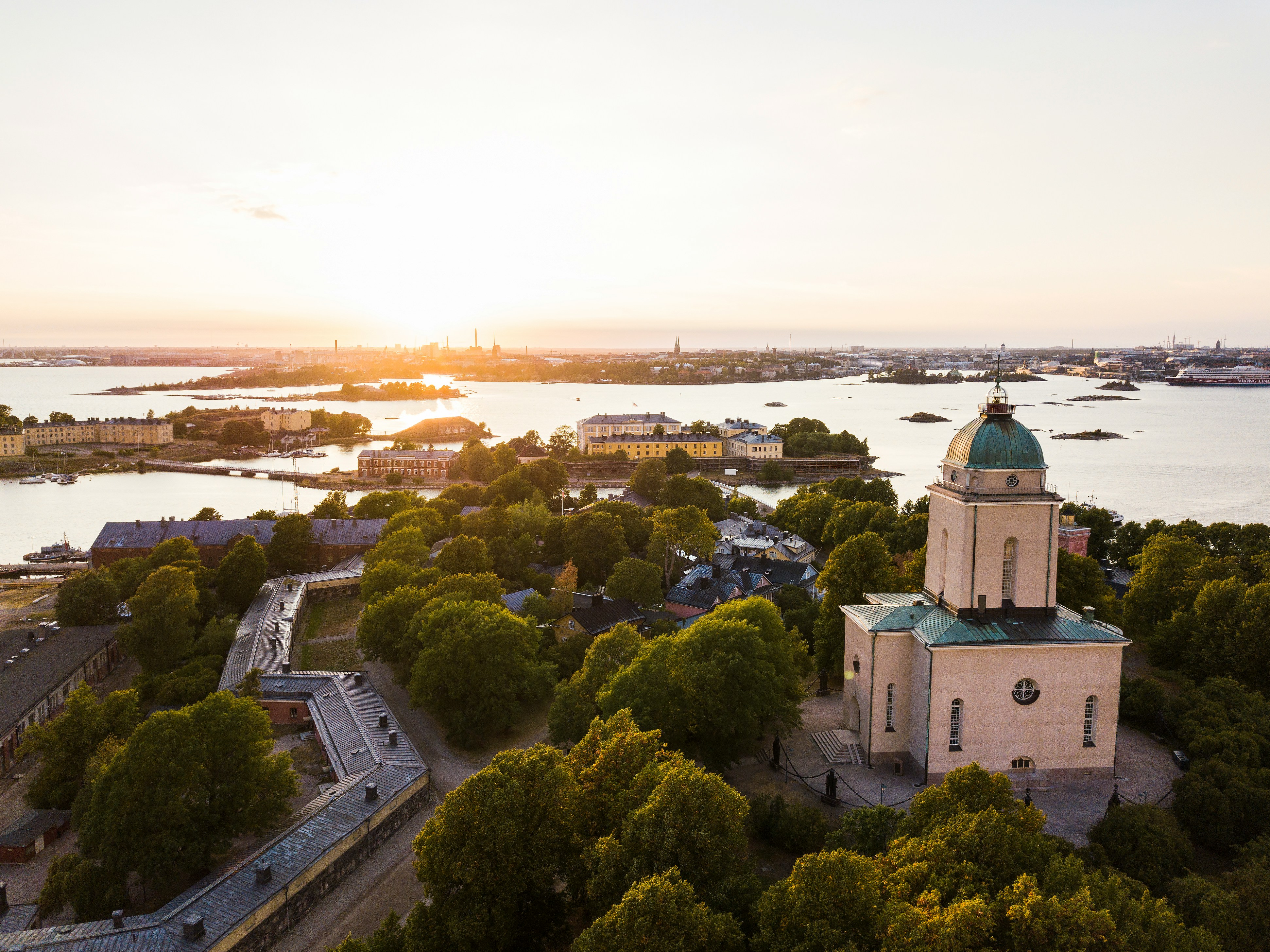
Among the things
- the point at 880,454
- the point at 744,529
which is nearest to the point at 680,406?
the point at 880,454

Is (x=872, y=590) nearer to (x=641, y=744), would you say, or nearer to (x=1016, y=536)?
(x=1016, y=536)

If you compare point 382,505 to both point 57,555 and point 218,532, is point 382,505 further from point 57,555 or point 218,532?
point 57,555

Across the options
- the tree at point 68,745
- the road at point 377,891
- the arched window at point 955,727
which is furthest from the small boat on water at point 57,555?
the arched window at point 955,727

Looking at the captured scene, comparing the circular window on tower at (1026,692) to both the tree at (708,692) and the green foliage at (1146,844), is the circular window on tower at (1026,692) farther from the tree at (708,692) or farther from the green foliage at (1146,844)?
the tree at (708,692)

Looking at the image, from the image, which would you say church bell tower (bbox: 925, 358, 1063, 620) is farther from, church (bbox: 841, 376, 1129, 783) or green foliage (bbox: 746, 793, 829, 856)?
green foliage (bbox: 746, 793, 829, 856)

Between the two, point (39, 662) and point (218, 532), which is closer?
point (39, 662)

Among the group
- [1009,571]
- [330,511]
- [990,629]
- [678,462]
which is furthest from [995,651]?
[678,462]

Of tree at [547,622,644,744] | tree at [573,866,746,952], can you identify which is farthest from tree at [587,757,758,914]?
tree at [547,622,644,744]
